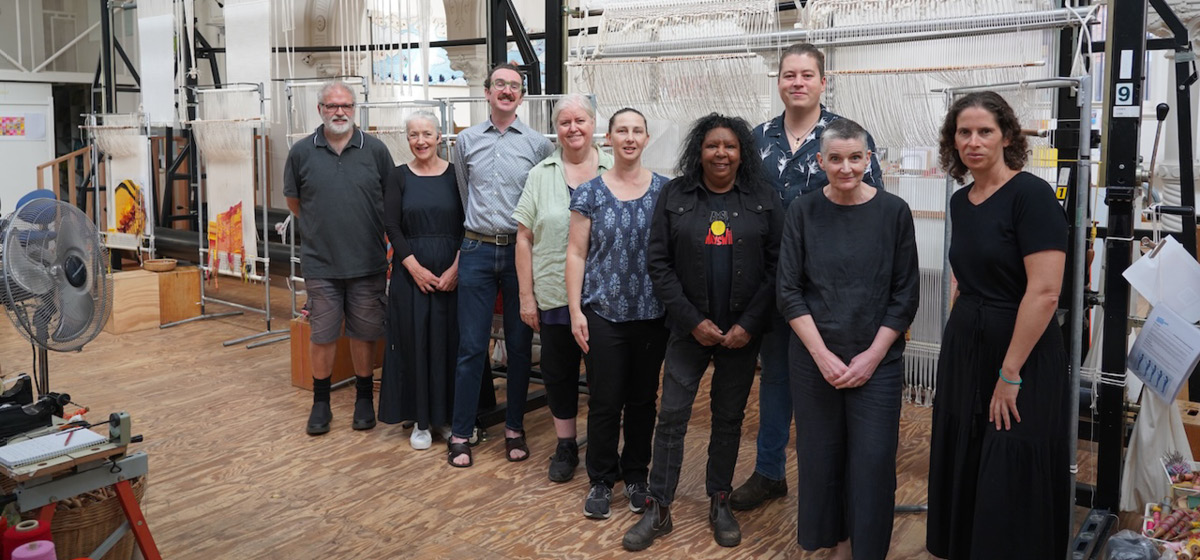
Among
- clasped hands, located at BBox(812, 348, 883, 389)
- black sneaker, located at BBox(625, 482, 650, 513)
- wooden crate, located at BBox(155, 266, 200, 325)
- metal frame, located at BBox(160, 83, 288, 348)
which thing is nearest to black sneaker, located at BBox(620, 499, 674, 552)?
black sneaker, located at BBox(625, 482, 650, 513)

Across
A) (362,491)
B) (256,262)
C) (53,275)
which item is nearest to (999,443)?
(362,491)

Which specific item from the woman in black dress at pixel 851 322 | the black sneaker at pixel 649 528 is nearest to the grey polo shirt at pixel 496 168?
the black sneaker at pixel 649 528

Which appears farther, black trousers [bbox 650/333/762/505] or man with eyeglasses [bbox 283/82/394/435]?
man with eyeglasses [bbox 283/82/394/435]

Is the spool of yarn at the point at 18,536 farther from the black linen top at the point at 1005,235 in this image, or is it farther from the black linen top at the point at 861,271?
the black linen top at the point at 1005,235

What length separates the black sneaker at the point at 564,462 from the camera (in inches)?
145

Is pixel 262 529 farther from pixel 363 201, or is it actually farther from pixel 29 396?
pixel 363 201

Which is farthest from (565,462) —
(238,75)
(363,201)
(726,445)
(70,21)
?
(70,21)

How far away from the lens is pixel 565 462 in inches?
146

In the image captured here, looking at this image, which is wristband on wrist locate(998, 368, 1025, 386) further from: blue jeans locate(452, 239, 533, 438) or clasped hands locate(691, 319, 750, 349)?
blue jeans locate(452, 239, 533, 438)

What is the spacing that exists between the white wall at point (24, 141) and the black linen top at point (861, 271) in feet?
38.1

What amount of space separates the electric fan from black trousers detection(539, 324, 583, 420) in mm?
1465

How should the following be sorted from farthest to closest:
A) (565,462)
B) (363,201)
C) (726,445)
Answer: (363,201) < (565,462) < (726,445)

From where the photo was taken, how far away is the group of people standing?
8.26 feet

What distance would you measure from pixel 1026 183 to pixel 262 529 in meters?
2.61
